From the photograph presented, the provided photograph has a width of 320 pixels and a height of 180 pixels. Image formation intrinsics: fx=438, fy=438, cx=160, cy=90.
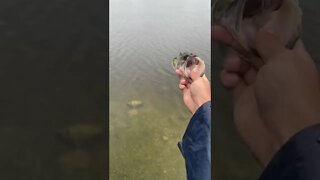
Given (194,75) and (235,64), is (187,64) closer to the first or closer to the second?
(194,75)

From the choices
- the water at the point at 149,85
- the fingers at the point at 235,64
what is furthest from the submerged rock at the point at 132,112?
the fingers at the point at 235,64

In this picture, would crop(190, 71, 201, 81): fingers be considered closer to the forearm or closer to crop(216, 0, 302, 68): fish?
the forearm

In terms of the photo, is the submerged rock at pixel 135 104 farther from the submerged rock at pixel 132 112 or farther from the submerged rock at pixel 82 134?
the submerged rock at pixel 82 134

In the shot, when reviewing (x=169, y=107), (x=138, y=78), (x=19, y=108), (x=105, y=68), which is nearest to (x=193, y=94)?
(x=169, y=107)

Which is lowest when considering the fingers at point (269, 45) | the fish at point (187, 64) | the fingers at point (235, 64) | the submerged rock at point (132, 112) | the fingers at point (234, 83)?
the submerged rock at point (132, 112)

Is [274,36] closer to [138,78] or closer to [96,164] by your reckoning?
[96,164]
